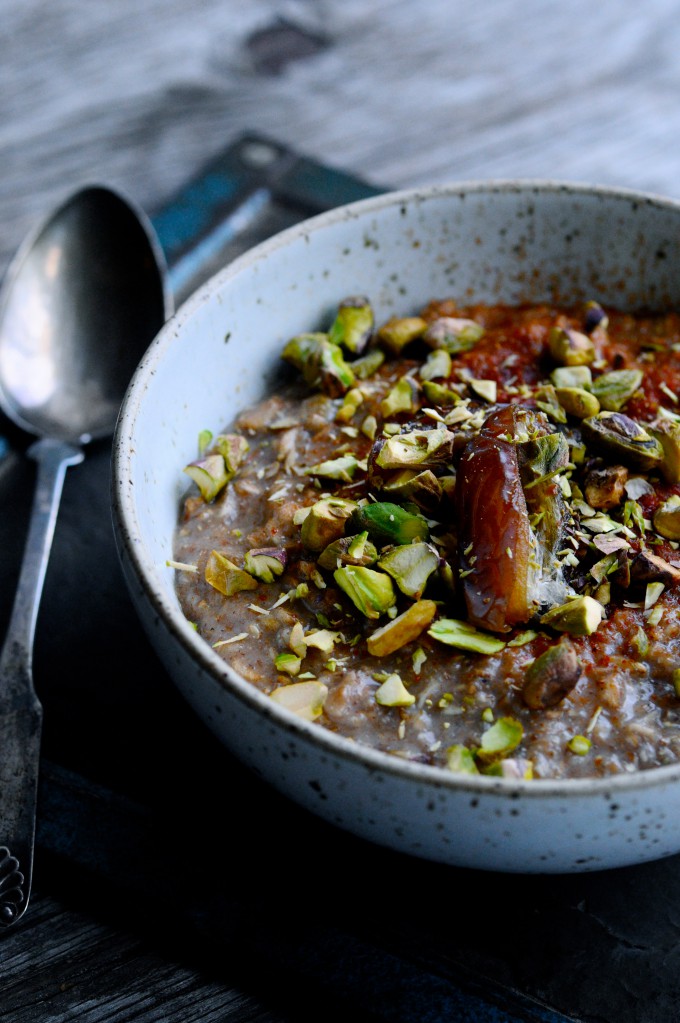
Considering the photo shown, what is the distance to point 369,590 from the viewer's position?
1602 mm

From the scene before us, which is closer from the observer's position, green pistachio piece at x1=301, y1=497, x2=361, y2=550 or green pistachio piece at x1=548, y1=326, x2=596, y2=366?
green pistachio piece at x1=301, y1=497, x2=361, y2=550

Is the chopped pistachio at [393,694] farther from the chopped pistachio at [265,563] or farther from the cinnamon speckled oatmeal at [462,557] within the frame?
the chopped pistachio at [265,563]

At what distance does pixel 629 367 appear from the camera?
204cm

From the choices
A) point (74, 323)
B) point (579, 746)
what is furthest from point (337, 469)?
point (74, 323)

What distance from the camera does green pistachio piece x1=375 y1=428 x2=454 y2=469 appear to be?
1748 mm

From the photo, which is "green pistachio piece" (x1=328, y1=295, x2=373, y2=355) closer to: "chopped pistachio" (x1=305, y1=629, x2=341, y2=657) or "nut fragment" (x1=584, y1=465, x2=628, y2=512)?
"nut fragment" (x1=584, y1=465, x2=628, y2=512)

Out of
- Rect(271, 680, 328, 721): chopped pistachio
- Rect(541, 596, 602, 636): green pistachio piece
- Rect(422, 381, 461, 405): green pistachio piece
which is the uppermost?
Rect(422, 381, 461, 405): green pistachio piece

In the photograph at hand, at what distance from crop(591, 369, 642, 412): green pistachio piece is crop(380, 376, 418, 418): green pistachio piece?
33cm

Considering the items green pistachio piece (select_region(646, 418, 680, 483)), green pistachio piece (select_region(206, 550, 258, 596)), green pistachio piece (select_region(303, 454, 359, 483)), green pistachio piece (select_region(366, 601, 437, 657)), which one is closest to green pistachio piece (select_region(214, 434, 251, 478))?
green pistachio piece (select_region(303, 454, 359, 483))

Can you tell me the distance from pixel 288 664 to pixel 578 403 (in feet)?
2.33

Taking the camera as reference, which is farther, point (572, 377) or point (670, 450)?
point (572, 377)

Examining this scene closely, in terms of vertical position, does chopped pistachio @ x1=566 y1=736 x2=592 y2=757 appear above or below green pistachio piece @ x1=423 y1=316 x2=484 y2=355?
below

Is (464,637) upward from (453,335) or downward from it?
downward

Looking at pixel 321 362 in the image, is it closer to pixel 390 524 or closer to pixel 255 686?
pixel 390 524
